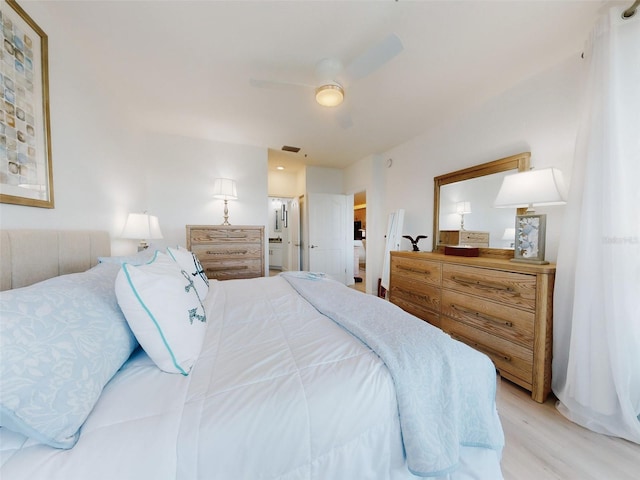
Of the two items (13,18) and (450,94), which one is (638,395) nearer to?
(450,94)

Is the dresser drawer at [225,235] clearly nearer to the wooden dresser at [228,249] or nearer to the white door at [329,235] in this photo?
the wooden dresser at [228,249]

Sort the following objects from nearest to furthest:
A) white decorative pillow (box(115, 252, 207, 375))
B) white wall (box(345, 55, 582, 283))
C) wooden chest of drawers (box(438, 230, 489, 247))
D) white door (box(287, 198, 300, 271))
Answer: white decorative pillow (box(115, 252, 207, 375)) → white wall (box(345, 55, 582, 283)) → wooden chest of drawers (box(438, 230, 489, 247)) → white door (box(287, 198, 300, 271))

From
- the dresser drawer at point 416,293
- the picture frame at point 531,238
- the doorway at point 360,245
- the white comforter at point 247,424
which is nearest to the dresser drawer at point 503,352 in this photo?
the dresser drawer at point 416,293

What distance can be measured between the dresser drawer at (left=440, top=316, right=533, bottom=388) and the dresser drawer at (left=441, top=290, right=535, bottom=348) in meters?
0.04

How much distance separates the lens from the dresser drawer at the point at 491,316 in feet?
5.20

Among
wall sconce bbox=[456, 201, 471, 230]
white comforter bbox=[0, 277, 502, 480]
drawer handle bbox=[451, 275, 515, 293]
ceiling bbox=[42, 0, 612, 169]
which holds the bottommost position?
white comforter bbox=[0, 277, 502, 480]

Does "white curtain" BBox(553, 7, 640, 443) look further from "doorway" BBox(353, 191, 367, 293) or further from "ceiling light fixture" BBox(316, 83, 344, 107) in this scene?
"doorway" BBox(353, 191, 367, 293)

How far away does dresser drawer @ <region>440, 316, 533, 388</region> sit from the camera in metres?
1.58

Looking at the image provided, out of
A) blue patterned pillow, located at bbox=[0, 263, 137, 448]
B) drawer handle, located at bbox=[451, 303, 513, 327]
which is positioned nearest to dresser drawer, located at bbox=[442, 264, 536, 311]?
drawer handle, located at bbox=[451, 303, 513, 327]

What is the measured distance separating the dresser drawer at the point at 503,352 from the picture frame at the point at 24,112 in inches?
117

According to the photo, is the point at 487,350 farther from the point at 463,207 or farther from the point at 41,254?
the point at 41,254

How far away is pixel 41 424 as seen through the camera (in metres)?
0.52

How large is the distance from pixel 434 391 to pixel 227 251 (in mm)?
2744

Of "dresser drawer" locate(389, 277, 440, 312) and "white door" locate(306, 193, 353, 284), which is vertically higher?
"white door" locate(306, 193, 353, 284)
